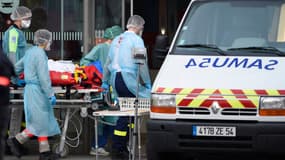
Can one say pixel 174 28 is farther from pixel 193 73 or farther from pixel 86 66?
pixel 193 73

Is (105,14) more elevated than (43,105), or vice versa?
(105,14)

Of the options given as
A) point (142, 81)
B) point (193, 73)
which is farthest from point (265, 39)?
point (142, 81)

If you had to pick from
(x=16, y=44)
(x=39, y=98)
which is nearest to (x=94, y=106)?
(x=39, y=98)

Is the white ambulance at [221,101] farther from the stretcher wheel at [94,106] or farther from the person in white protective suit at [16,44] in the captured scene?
the person in white protective suit at [16,44]

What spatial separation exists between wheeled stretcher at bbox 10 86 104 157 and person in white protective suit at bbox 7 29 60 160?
26cm

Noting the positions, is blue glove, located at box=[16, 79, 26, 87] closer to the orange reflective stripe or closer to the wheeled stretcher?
the wheeled stretcher

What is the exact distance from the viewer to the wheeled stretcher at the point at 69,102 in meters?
10.3

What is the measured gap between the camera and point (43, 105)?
9.93 metres

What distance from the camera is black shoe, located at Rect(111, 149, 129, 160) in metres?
10.2

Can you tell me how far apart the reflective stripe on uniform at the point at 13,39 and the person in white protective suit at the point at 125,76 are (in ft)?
4.79

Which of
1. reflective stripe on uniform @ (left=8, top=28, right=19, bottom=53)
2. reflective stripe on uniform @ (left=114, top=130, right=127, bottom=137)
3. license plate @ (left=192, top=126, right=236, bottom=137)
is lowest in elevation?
reflective stripe on uniform @ (left=114, top=130, right=127, bottom=137)

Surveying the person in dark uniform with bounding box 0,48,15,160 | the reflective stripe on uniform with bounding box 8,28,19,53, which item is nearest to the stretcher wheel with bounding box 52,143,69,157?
the reflective stripe on uniform with bounding box 8,28,19,53

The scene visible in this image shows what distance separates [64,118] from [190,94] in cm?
297

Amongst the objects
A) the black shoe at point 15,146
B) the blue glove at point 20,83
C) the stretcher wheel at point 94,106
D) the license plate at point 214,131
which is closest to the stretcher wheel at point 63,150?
the black shoe at point 15,146
